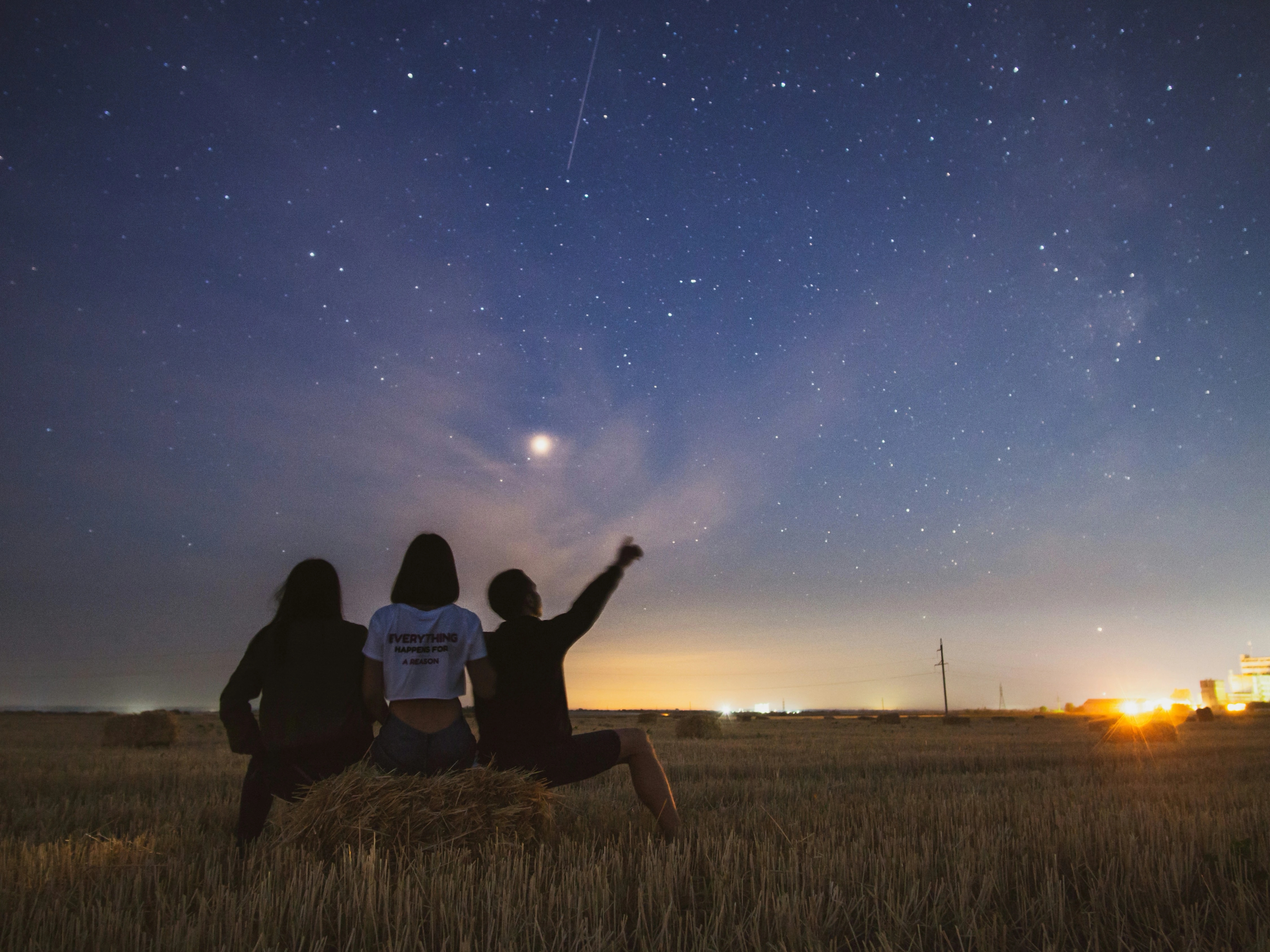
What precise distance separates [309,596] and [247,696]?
693 millimetres

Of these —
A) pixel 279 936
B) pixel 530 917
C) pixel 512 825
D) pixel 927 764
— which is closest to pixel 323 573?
pixel 512 825

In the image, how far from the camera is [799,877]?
370cm

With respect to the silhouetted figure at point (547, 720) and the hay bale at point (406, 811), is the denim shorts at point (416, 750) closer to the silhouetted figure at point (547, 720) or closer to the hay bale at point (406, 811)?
the hay bale at point (406, 811)

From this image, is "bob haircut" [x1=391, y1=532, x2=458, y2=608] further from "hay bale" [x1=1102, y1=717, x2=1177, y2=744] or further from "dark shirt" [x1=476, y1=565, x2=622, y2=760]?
"hay bale" [x1=1102, y1=717, x2=1177, y2=744]

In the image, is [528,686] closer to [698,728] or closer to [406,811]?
[406,811]

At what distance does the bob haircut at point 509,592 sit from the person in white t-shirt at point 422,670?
0.36 m

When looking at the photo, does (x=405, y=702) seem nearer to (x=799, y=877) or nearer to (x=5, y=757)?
(x=799, y=877)

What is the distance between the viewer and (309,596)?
15.5 ft

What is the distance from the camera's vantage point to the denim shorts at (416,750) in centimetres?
433

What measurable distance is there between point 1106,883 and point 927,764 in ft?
29.4

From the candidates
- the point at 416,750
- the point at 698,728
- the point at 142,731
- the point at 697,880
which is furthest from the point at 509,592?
the point at 142,731

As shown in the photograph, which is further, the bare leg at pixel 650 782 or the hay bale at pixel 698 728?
the hay bale at pixel 698 728

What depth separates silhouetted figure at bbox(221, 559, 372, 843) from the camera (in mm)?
4484

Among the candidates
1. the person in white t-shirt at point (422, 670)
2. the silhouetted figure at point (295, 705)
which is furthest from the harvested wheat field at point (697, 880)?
the person in white t-shirt at point (422, 670)
